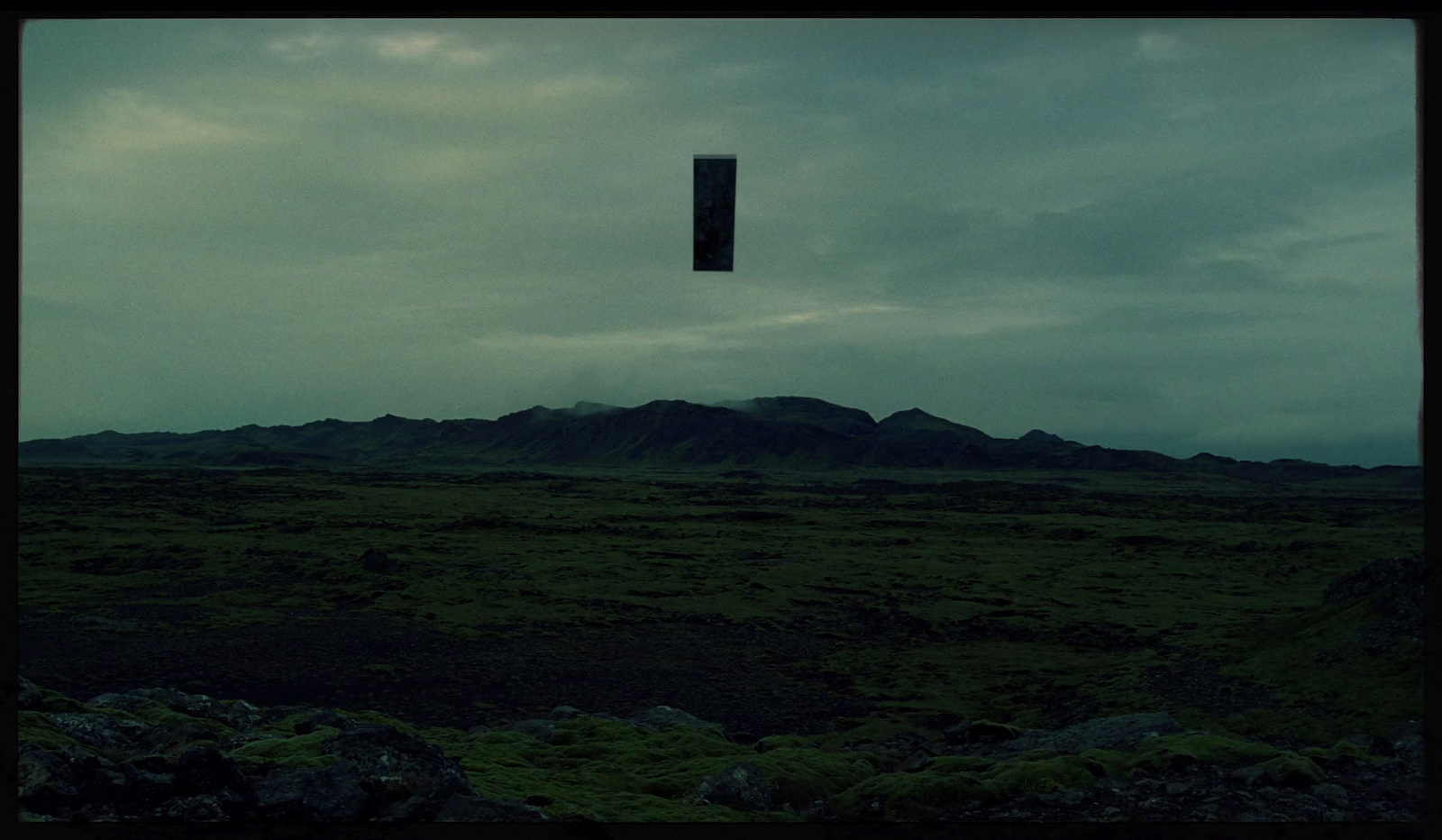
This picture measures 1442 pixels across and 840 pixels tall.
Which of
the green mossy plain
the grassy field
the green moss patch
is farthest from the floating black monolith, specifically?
the grassy field

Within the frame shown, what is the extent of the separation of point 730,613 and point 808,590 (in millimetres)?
8182

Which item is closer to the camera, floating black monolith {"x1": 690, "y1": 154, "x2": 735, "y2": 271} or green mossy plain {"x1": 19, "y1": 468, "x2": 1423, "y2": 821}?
floating black monolith {"x1": 690, "y1": 154, "x2": 735, "y2": 271}

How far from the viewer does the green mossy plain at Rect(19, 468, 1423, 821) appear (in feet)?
49.5

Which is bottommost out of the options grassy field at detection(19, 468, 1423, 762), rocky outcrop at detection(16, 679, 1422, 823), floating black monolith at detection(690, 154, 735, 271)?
grassy field at detection(19, 468, 1423, 762)

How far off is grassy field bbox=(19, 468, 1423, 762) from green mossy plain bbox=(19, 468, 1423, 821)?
0.25 m

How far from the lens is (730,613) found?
40.9m

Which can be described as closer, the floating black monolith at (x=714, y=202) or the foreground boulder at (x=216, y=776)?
the floating black monolith at (x=714, y=202)

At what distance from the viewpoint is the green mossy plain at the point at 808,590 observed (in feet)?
49.5

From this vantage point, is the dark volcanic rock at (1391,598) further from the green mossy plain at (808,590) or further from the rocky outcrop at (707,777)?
the rocky outcrop at (707,777)

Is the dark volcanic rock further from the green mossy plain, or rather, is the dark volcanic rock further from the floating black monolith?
the floating black monolith

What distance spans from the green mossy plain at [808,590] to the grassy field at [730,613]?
25cm

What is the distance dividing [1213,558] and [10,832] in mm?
70133

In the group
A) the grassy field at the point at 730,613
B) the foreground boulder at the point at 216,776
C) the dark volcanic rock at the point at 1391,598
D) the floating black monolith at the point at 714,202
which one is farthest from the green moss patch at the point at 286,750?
the dark volcanic rock at the point at 1391,598
